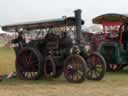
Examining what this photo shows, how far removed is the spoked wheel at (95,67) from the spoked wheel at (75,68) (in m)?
0.66

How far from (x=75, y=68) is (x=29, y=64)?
1734mm

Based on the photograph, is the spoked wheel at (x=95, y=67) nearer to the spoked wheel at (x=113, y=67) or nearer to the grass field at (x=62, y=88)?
the grass field at (x=62, y=88)

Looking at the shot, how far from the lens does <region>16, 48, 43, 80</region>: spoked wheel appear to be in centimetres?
1207

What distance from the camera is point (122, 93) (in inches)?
375

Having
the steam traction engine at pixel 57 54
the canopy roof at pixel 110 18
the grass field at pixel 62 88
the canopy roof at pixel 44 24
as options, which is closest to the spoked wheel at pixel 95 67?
the steam traction engine at pixel 57 54

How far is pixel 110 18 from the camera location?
1495 centimetres

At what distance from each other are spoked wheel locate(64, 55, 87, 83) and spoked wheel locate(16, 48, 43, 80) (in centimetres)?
93

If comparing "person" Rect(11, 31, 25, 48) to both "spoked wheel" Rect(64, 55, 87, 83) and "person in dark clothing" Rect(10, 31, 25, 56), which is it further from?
"spoked wheel" Rect(64, 55, 87, 83)

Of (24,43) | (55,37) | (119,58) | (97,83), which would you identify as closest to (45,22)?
(55,37)

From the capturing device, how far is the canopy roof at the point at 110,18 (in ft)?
46.6

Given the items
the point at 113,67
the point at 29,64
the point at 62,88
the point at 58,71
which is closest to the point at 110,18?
the point at 113,67

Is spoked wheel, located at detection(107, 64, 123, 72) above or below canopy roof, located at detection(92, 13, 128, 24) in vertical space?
below

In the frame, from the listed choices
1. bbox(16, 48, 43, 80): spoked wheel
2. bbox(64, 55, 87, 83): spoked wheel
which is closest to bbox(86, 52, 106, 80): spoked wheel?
bbox(64, 55, 87, 83): spoked wheel

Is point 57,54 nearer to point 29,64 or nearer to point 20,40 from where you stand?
point 29,64
